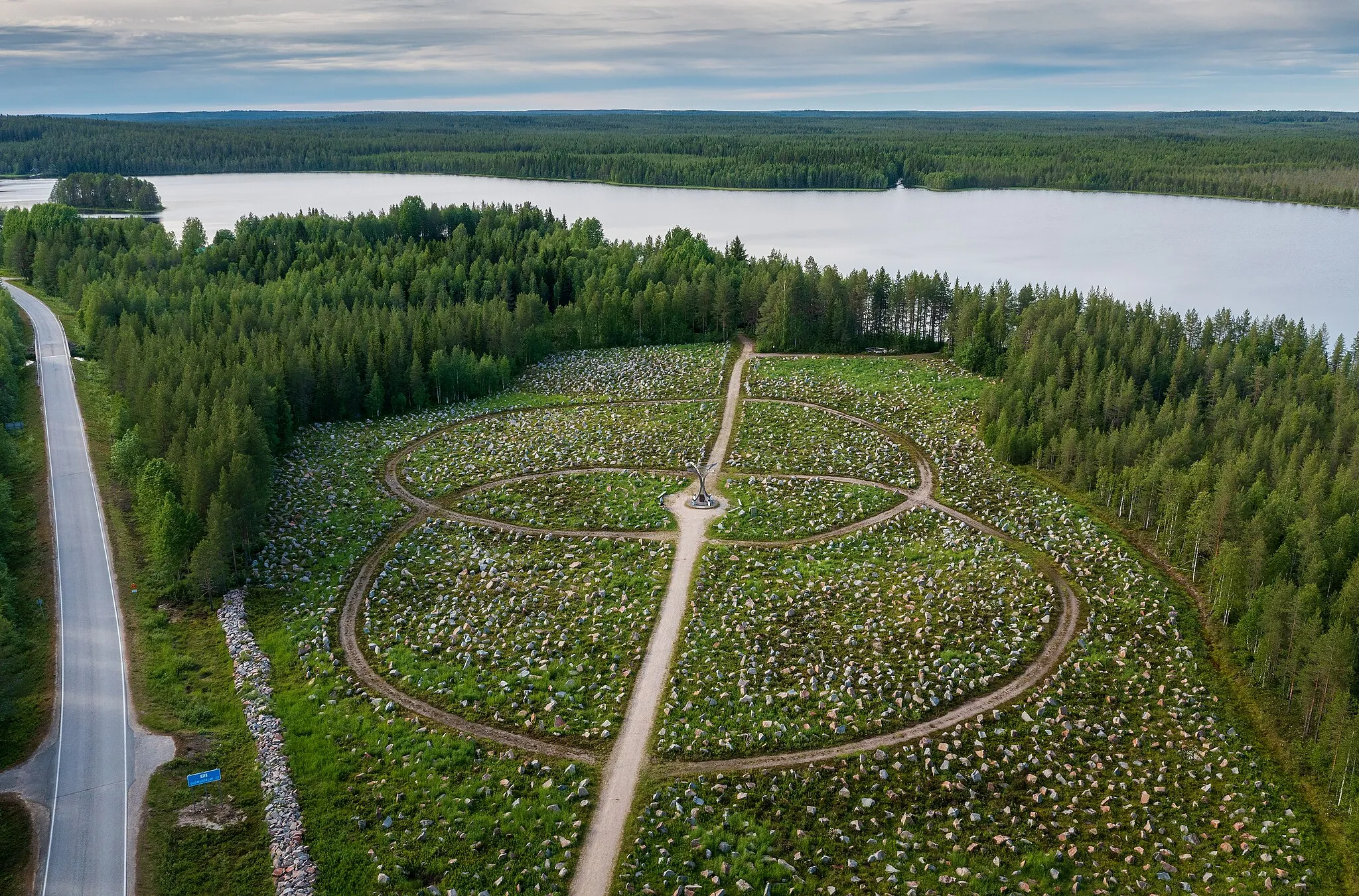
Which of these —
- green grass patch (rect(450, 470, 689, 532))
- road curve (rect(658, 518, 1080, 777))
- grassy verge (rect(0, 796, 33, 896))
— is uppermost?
green grass patch (rect(450, 470, 689, 532))

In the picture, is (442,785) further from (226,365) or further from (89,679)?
(226,365)

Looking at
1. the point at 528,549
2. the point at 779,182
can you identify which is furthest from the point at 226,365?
the point at 779,182

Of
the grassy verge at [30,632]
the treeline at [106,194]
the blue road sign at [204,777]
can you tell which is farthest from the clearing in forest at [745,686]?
the treeline at [106,194]

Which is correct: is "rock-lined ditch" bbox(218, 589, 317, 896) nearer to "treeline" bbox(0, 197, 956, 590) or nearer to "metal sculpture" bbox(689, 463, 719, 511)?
"treeline" bbox(0, 197, 956, 590)

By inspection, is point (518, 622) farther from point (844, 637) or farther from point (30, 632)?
point (30, 632)

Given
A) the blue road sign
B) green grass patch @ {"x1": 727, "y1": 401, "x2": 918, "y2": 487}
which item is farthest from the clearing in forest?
the blue road sign

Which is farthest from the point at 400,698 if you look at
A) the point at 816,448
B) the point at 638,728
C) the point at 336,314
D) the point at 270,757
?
the point at 336,314
